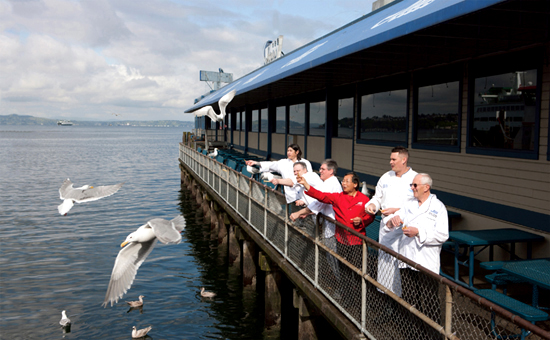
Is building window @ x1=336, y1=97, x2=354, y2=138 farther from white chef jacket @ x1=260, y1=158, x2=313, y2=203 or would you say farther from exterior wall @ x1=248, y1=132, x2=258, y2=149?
exterior wall @ x1=248, y1=132, x2=258, y2=149

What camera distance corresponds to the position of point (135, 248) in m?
6.74

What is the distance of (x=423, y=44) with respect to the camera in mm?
6992

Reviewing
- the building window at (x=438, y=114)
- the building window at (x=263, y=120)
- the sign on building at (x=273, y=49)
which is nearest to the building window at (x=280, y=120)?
the building window at (x=263, y=120)

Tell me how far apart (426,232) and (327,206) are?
1898mm

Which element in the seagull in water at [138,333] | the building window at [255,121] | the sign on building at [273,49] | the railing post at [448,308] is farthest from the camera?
the sign on building at [273,49]

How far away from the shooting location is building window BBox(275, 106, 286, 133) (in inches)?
787

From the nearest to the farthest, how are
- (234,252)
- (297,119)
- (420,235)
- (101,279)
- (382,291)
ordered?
1. (420,235)
2. (382,291)
3. (101,279)
4. (234,252)
5. (297,119)

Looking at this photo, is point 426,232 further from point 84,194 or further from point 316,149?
point 316,149

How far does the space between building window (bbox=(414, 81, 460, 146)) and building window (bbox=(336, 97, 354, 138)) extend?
3.52 metres

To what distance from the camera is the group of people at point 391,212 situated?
449 cm

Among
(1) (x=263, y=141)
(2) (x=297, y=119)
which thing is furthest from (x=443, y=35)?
(1) (x=263, y=141)

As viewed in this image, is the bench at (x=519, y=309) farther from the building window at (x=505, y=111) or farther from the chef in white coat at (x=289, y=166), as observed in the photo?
the chef in white coat at (x=289, y=166)

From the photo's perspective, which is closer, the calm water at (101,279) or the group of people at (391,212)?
the group of people at (391,212)

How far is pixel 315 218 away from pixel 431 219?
2188 millimetres
